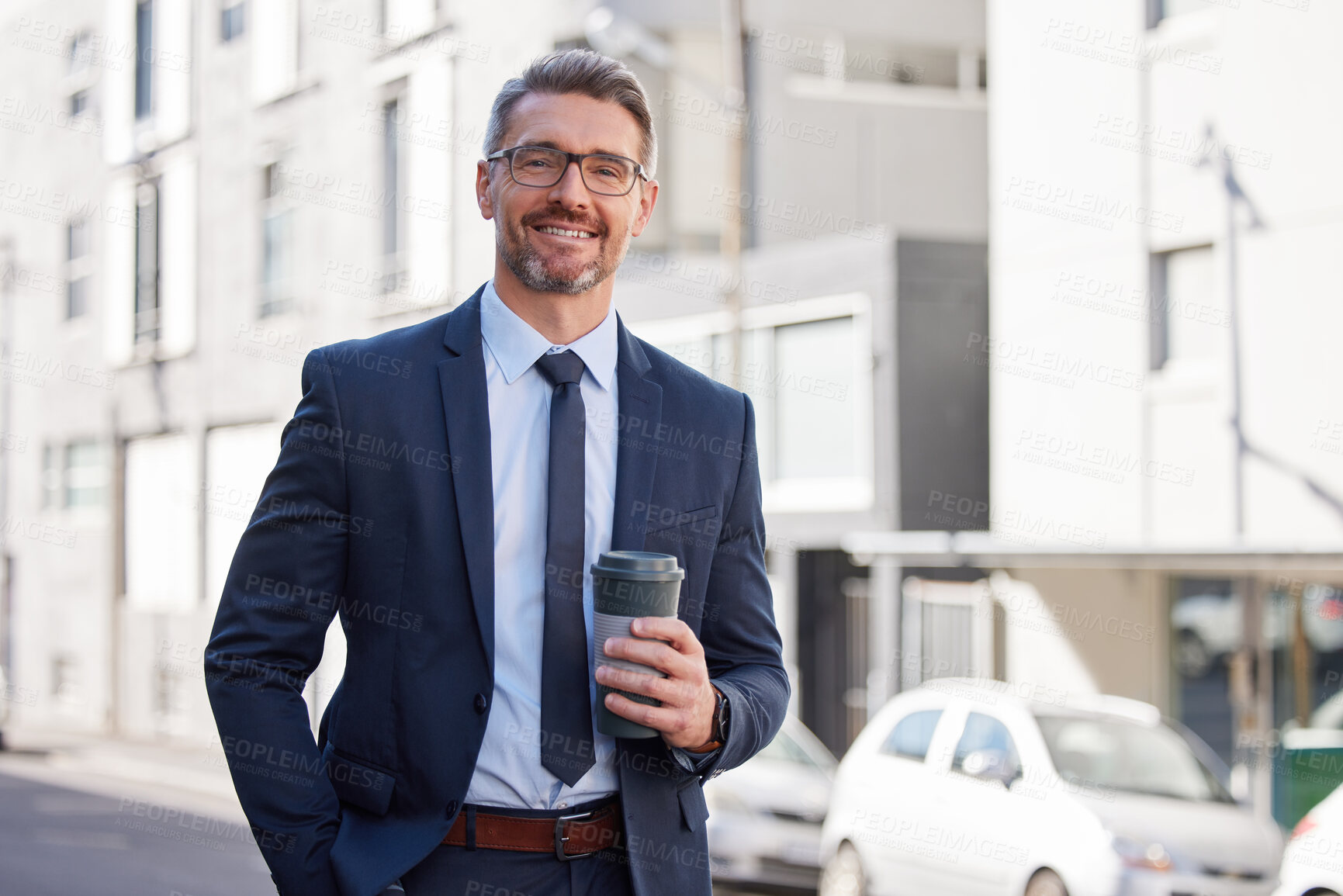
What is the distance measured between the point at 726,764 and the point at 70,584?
24744 mm

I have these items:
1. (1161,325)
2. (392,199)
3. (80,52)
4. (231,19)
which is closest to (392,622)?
(1161,325)

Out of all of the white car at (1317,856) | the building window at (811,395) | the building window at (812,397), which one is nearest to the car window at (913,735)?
the white car at (1317,856)

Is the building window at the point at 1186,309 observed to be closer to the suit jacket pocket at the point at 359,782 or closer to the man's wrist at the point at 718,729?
the man's wrist at the point at 718,729

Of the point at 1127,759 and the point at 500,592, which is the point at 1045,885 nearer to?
the point at 1127,759

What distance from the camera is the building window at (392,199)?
18.0 meters

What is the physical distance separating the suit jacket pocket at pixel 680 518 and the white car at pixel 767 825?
8.18m

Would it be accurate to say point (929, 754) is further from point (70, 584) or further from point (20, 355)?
point (20, 355)

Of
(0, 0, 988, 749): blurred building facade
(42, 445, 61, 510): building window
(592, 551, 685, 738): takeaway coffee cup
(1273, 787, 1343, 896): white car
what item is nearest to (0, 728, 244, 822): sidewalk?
(0, 0, 988, 749): blurred building facade

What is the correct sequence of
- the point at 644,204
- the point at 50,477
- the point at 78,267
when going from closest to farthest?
1. the point at 644,204
2. the point at 78,267
3. the point at 50,477

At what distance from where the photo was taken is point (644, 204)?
2.56m

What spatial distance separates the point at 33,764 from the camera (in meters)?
19.8

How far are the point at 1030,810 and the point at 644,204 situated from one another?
22.3 feet

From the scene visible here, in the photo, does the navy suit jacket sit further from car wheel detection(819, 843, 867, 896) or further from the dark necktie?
car wheel detection(819, 843, 867, 896)

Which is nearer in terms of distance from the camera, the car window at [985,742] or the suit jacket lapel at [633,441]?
the suit jacket lapel at [633,441]
